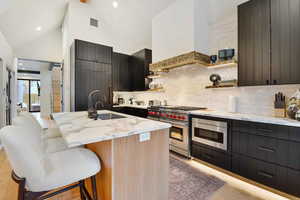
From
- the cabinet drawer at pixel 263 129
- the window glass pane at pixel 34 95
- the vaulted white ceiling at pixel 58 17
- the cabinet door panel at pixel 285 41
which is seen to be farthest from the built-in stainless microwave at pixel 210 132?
the window glass pane at pixel 34 95

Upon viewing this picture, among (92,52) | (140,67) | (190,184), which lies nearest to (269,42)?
(190,184)

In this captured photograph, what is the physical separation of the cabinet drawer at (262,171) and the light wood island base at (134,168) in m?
1.26

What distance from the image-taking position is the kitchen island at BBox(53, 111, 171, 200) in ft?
3.70

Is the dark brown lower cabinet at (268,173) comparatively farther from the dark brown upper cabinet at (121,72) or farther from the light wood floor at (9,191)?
the dark brown upper cabinet at (121,72)

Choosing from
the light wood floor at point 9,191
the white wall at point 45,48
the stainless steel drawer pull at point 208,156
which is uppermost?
the white wall at point 45,48

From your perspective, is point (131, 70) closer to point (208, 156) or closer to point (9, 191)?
point (208, 156)

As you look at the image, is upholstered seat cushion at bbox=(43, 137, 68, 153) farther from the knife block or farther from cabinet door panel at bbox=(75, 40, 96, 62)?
the knife block

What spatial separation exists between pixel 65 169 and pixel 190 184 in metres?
1.64

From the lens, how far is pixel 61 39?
560cm

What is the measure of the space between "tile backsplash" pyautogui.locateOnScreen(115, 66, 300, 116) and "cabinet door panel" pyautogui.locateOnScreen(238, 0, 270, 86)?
40cm

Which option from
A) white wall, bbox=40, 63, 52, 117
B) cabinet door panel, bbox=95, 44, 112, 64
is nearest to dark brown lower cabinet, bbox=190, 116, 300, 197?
cabinet door panel, bbox=95, 44, 112, 64

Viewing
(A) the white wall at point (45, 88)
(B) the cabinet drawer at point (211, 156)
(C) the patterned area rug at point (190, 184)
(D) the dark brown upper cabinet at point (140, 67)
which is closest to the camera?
(C) the patterned area rug at point (190, 184)

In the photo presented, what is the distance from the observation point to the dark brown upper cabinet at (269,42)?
1.73 m

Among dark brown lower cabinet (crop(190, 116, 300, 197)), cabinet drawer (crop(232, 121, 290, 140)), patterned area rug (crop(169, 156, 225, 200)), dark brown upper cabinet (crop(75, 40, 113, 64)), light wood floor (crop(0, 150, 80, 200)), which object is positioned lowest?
patterned area rug (crop(169, 156, 225, 200))
